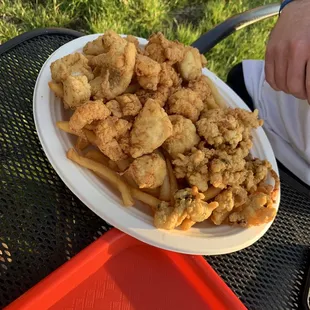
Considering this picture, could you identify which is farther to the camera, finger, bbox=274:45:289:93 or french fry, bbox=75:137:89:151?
finger, bbox=274:45:289:93

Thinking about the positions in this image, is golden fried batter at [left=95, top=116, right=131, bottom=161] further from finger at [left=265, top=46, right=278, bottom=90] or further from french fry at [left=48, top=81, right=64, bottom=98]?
finger at [left=265, top=46, right=278, bottom=90]

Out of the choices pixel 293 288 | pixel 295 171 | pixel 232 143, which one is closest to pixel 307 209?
pixel 295 171

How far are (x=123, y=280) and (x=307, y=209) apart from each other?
569 millimetres

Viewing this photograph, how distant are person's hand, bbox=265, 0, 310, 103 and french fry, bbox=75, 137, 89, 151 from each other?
448 mm

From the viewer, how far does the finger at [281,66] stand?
989 millimetres

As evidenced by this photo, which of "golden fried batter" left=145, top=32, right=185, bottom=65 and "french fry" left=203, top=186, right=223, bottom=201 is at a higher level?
"golden fried batter" left=145, top=32, right=185, bottom=65

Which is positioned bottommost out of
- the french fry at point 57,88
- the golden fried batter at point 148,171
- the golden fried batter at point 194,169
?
the golden fried batter at point 194,169

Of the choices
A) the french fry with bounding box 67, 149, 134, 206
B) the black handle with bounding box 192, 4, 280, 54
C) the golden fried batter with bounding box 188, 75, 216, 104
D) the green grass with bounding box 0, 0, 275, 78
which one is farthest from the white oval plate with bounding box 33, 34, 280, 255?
the green grass with bounding box 0, 0, 275, 78

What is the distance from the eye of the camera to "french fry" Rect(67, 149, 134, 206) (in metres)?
0.82

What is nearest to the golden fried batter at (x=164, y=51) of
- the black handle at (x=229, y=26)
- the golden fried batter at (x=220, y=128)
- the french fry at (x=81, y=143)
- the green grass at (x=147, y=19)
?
the golden fried batter at (x=220, y=128)

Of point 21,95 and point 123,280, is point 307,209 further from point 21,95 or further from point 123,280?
point 21,95

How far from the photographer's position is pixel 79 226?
0.89m

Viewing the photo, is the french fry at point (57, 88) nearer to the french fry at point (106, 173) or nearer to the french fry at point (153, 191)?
the french fry at point (106, 173)

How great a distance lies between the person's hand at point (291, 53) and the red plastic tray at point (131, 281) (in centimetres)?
42
